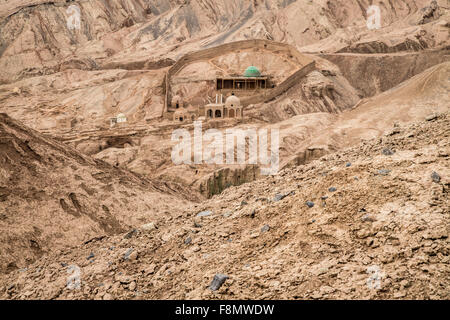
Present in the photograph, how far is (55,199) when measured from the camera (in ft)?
29.2

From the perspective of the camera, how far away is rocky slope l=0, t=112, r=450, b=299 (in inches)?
158

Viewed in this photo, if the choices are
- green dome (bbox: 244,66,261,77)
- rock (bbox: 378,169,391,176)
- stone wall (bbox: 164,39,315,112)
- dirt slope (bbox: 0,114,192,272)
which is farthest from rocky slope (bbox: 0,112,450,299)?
green dome (bbox: 244,66,261,77)

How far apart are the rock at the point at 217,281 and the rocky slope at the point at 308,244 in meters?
0.06

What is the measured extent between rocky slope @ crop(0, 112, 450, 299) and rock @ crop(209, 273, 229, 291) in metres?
0.06

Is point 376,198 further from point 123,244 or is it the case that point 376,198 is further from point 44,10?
point 44,10

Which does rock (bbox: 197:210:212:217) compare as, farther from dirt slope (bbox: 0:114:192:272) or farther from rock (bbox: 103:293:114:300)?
rock (bbox: 103:293:114:300)

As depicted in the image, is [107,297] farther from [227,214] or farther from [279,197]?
[279,197]

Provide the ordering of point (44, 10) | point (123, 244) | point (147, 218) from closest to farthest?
point (123, 244)
point (147, 218)
point (44, 10)

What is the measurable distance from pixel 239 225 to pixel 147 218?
15.4 ft

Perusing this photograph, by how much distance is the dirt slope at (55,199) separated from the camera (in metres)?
7.81

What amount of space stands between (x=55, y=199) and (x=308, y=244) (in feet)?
20.3

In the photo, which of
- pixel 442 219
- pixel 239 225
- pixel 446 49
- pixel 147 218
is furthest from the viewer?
pixel 446 49

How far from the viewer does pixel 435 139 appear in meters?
6.17

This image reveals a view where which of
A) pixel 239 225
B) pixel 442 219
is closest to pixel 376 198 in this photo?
pixel 442 219
